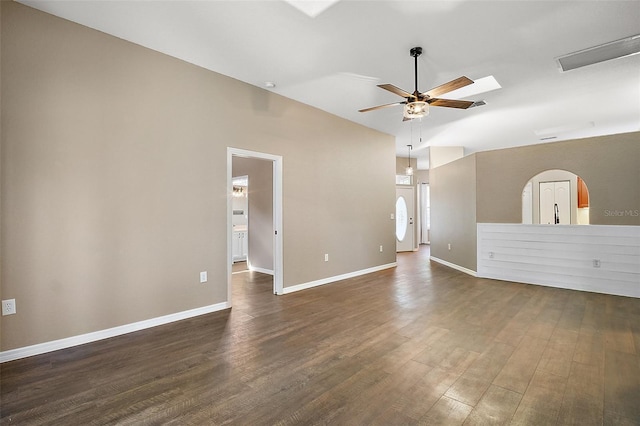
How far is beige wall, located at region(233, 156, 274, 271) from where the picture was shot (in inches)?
232

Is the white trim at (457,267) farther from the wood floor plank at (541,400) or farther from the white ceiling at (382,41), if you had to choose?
the wood floor plank at (541,400)

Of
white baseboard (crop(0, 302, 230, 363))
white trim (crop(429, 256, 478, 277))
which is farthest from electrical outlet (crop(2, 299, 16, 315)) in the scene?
white trim (crop(429, 256, 478, 277))

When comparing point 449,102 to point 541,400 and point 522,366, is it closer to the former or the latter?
point 522,366

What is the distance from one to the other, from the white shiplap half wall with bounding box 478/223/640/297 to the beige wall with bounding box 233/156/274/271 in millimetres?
4180

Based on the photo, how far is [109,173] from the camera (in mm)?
3059

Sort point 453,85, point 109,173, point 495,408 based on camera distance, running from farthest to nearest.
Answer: point 109,173
point 453,85
point 495,408

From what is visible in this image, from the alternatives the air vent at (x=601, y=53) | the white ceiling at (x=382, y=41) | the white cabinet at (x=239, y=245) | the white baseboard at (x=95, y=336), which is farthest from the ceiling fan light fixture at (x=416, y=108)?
the white cabinet at (x=239, y=245)

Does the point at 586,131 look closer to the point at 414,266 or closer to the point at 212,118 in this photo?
the point at 414,266

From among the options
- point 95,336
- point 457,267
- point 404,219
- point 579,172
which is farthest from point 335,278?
point 404,219

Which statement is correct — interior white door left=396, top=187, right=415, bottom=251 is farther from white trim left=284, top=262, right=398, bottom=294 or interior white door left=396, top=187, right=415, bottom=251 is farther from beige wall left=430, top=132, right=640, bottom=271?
white trim left=284, top=262, right=398, bottom=294

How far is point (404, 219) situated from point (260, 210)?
5.55 metres

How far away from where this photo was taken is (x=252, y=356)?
262 cm

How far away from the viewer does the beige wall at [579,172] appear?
14.2 feet

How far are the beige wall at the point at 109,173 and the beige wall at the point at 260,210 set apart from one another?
132 cm
